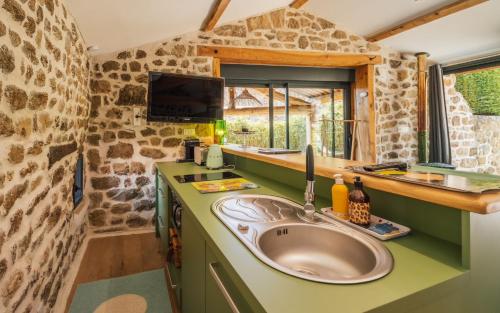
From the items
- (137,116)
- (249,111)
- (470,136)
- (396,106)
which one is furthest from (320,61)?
(470,136)

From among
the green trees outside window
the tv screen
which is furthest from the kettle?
the green trees outside window

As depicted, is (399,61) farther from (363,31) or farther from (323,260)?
(323,260)

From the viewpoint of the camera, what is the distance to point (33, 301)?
4.34 feet

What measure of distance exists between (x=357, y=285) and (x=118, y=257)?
7.97 feet

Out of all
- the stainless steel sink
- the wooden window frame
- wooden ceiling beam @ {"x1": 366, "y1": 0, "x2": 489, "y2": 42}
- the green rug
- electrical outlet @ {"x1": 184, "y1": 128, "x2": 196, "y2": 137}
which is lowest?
the green rug

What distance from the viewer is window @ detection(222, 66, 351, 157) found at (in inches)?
149

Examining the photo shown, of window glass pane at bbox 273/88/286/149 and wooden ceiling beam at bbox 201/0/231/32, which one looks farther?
window glass pane at bbox 273/88/286/149

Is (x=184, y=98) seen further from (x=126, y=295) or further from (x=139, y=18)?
(x=126, y=295)

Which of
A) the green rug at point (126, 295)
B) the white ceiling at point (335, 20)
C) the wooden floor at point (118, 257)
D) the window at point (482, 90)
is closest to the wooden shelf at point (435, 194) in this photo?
the green rug at point (126, 295)

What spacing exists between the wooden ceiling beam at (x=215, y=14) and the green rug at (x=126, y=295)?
237cm

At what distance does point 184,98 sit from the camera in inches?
118

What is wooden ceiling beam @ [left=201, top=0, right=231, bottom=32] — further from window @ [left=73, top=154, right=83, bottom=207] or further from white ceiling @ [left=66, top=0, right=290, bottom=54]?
window @ [left=73, top=154, right=83, bottom=207]

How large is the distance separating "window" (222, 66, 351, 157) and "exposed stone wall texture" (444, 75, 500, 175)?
178 cm

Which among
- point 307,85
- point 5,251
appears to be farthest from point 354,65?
point 5,251
